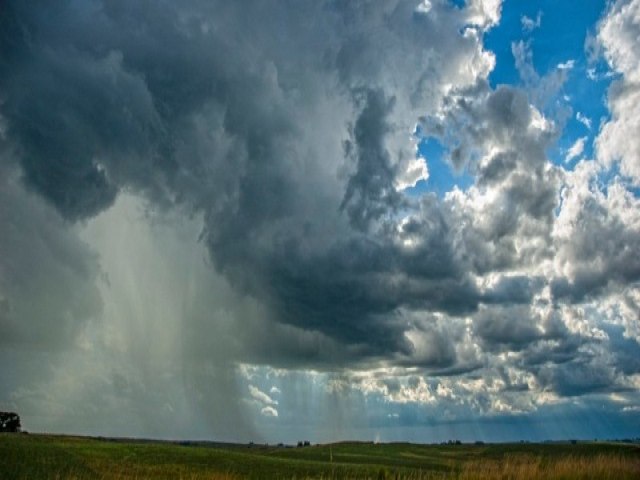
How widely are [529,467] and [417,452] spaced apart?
121m

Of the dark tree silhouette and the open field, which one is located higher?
the dark tree silhouette

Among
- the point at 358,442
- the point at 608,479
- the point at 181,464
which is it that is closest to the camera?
the point at 608,479

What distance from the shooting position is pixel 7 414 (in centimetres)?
13650

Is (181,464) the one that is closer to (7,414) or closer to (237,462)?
(237,462)

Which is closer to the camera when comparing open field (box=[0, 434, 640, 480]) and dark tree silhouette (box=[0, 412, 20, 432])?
open field (box=[0, 434, 640, 480])

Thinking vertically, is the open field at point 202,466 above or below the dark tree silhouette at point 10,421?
below

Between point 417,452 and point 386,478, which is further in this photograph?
point 417,452

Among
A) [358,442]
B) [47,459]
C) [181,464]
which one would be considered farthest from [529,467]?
[358,442]

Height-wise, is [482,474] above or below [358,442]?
below

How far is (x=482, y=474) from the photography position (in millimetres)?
22266

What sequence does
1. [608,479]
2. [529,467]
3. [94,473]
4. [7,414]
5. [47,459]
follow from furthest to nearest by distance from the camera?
1. [7,414]
2. [47,459]
3. [94,473]
4. [529,467]
5. [608,479]

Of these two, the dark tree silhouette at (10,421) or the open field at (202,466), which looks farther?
the dark tree silhouette at (10,421)

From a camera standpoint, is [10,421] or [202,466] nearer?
[202,466]

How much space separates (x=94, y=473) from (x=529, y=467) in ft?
122
